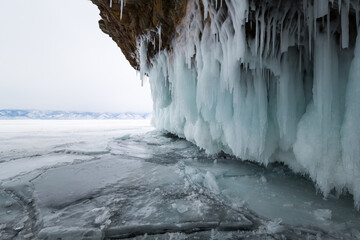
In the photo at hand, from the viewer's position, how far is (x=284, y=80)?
293 cm

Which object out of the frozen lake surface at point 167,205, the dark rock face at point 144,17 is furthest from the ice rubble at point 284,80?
the frozen lake surface at point 167,205

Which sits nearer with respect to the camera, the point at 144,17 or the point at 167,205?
the point at 167,205

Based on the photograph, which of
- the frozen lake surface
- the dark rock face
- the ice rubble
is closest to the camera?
the frozen lake surface

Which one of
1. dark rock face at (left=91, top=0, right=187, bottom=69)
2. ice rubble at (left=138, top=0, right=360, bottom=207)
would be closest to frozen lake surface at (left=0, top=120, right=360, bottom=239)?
ice rubble at (left=138, top=0, right=360, bottom=207)

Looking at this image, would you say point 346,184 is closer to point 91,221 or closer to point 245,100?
point 245,100

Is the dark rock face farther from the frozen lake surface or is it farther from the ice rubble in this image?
the frozen lake surface

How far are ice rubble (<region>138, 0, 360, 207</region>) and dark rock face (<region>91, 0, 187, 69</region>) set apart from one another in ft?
0.93

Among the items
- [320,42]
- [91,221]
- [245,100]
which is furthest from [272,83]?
[91,221]

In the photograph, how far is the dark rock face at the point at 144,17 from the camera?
12.8 ft

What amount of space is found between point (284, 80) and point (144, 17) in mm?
3492

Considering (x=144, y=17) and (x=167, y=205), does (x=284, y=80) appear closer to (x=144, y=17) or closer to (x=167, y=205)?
(x=167, y=205)

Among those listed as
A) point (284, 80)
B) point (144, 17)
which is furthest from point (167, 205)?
point (144, 17)

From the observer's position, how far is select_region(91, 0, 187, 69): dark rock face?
3.90m

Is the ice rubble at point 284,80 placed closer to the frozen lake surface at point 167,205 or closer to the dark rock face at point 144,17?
the dark rock face at point 144,17
